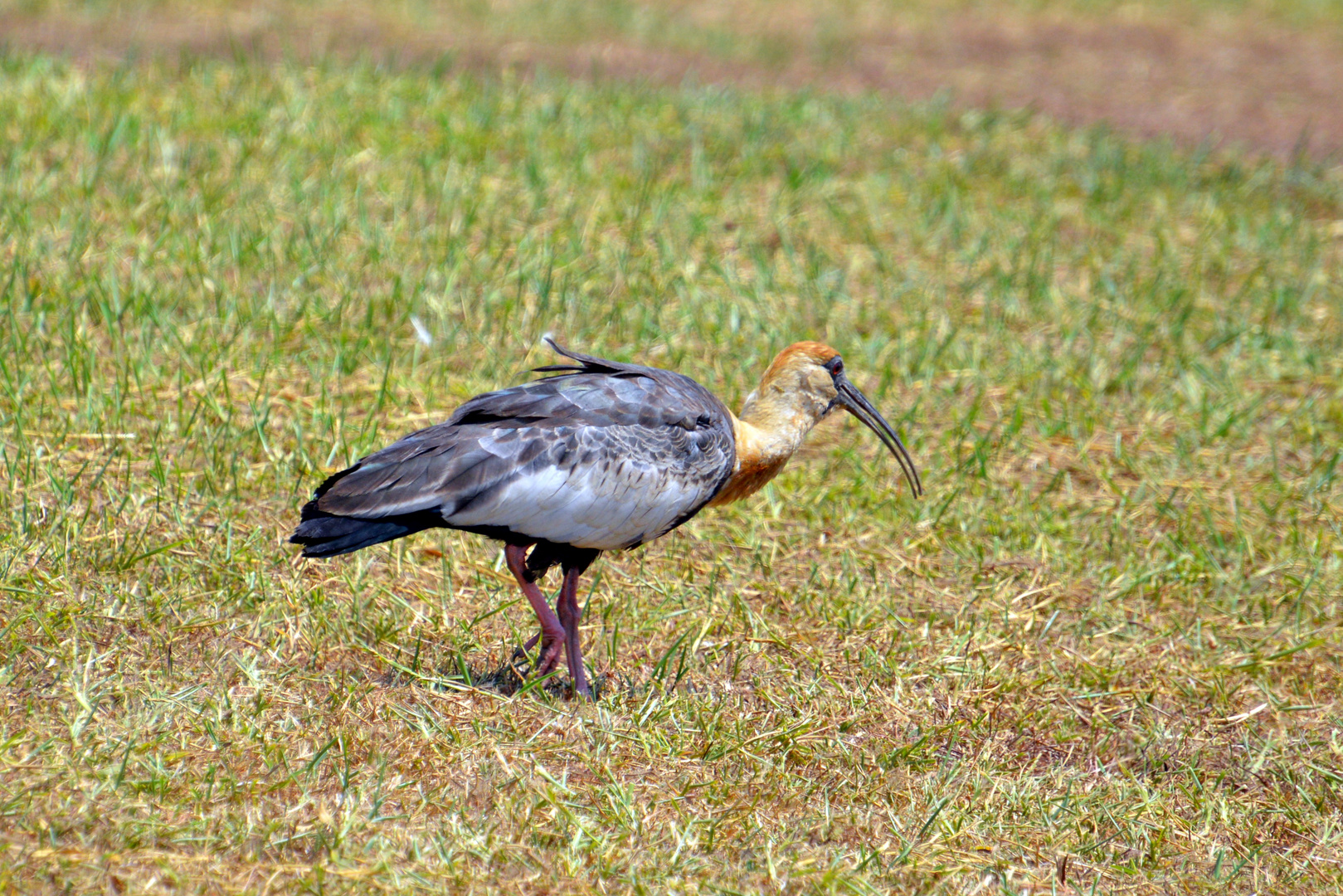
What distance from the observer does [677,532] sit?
5.28 metres

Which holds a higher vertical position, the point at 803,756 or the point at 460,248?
the point at 460,248

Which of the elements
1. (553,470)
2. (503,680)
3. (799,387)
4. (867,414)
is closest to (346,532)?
(553,470)

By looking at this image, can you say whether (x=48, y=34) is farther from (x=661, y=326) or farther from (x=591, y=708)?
(x=591, y=708)

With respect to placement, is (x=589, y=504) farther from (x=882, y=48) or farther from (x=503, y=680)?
(x=882, y=48)

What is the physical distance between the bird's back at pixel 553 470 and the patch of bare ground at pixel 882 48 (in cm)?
582

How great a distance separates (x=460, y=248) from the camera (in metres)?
6.93

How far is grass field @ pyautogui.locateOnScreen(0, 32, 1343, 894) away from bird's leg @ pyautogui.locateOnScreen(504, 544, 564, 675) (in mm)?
181

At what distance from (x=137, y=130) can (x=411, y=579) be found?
397 cm

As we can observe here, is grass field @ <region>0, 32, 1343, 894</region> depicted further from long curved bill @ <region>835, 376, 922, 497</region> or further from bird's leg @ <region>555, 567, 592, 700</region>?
long curved bill @ <region>835, 376, 922, 497</region>

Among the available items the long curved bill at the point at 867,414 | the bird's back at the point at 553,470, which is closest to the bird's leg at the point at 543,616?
the bird's back at the point at 553,470

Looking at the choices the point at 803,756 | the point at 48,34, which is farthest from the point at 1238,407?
the point at 48,34

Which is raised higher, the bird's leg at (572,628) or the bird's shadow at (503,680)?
the bird's leg at (572,628)

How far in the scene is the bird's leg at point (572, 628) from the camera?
4215 mm

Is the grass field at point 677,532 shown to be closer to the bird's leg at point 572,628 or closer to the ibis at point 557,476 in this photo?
the bird's leg at point 572,628
